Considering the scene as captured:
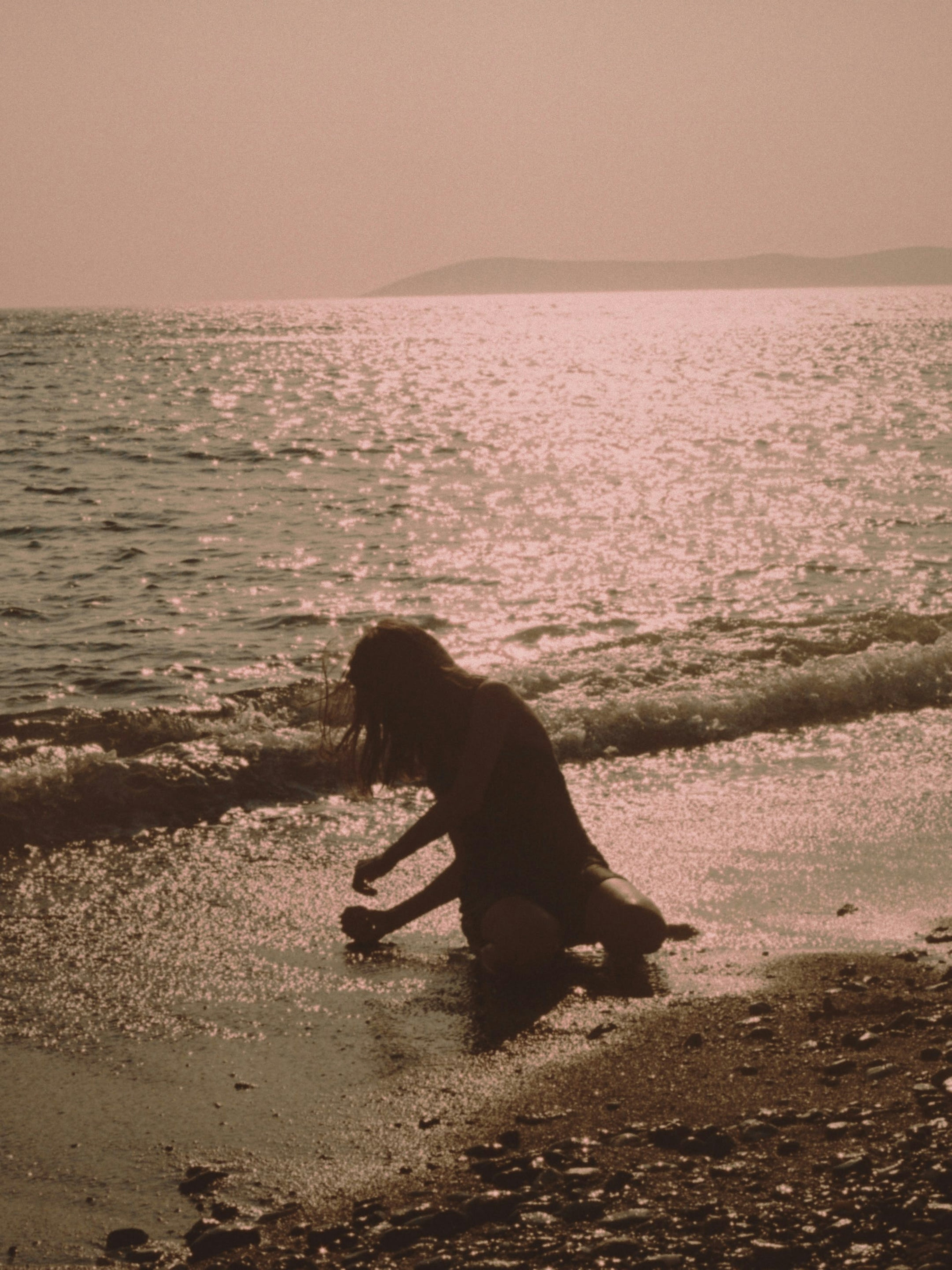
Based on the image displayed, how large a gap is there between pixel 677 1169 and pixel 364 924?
6.92ft

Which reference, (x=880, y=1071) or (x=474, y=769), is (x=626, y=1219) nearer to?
(x=880, y=1071)

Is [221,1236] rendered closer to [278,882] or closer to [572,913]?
[572,913]

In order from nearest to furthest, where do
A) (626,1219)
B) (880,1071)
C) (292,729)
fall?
(626,1219) < (880,1071) < (292,729)

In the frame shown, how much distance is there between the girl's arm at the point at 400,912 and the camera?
5520 millimetres

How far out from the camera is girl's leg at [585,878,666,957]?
5.23 m

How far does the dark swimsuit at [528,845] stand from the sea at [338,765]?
1.04ft

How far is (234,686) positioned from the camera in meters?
11.8

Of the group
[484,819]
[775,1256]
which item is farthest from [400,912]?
[775,1256]

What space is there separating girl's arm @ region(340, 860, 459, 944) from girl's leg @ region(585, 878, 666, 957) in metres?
0.59

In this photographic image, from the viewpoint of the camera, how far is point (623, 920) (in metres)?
5.24

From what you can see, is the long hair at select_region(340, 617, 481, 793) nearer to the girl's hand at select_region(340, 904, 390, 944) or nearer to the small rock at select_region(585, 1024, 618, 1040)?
the girl's hand at select_region(340, 904, 390, 944)

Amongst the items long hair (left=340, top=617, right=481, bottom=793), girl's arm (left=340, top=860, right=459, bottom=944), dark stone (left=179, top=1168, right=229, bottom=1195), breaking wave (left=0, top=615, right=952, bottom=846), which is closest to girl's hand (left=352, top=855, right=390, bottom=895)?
girl's arm (left=340, top=860, right=459, bottom=944)

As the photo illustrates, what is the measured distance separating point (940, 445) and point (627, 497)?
Answer: 36.1 ft

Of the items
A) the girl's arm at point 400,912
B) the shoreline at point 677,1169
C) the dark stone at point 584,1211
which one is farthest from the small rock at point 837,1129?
the girl's arm at point 400,912
